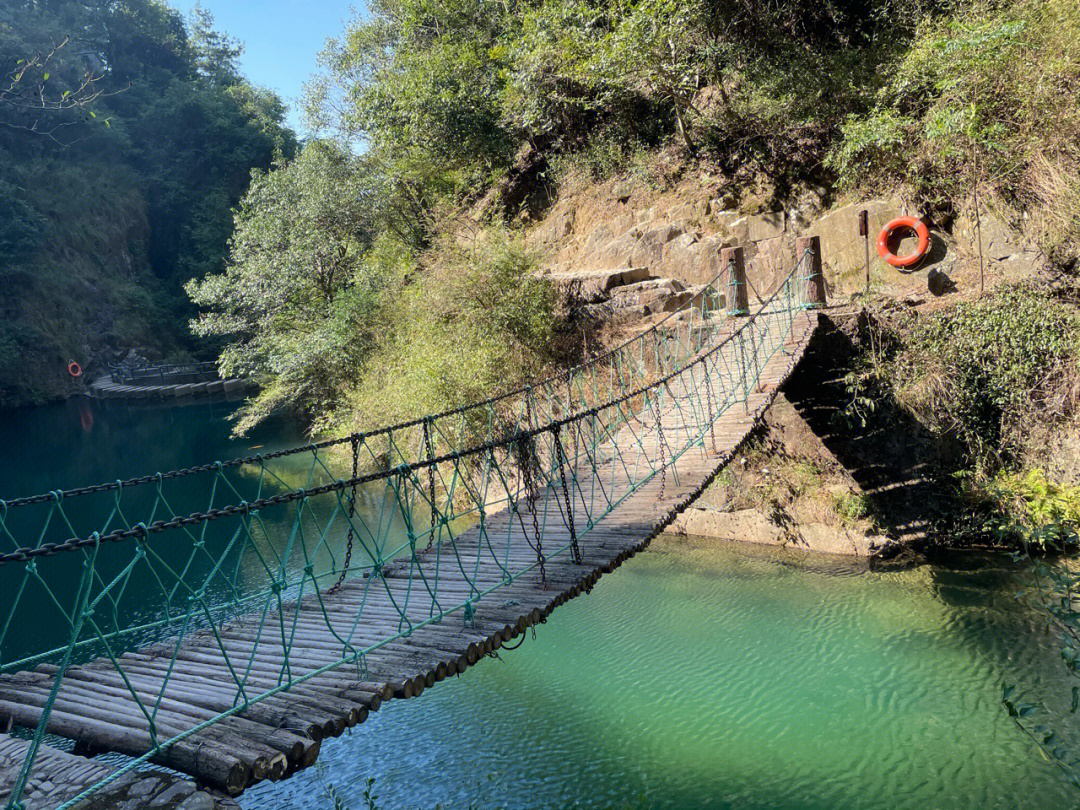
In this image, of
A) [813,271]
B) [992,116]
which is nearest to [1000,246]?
[992,116]

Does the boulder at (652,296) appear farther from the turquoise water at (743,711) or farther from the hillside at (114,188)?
the hillside at (114,188)

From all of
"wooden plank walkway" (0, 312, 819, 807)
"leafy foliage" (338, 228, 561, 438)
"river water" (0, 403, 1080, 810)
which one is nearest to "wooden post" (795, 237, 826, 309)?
→ "river water" (0, 403, 1080, 810)

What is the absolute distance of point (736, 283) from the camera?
6.84 meters

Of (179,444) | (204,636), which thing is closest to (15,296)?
(179,444)

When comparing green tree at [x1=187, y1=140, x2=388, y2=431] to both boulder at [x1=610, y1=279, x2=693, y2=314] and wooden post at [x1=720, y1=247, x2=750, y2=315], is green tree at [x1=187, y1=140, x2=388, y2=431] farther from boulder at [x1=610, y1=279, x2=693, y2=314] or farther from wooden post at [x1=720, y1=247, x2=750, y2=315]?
wooden post at [x1=720, y1=247, x2=750, y2=315]

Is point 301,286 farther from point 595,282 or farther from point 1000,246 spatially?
point 1000,246

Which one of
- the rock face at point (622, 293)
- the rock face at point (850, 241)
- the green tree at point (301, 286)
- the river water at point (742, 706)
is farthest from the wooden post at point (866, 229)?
the green tree at point (301, 286)

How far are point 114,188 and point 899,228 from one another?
23249mm

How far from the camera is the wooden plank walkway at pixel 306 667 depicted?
1.97 metres

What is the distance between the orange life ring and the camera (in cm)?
641

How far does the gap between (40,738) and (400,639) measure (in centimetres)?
120

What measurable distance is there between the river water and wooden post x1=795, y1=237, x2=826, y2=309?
2.28 meters

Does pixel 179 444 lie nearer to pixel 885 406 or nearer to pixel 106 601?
pixel 106 601

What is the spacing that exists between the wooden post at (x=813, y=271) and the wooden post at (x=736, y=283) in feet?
1.94
